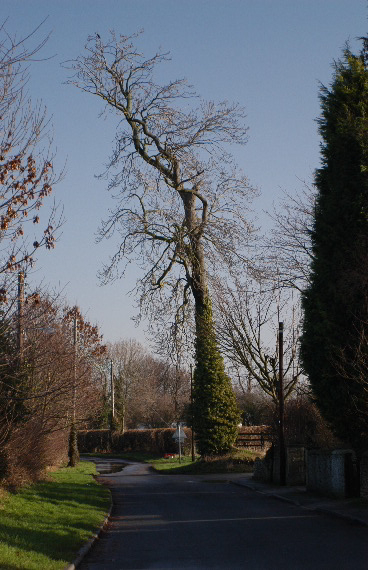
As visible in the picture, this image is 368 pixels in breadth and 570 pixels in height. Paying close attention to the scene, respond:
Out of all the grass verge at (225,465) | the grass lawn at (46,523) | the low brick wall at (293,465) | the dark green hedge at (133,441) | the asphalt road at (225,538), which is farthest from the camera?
the dark green hedge at (133,441)

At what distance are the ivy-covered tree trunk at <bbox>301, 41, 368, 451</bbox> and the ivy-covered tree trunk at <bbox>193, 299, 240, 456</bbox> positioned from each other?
17600 millimetres

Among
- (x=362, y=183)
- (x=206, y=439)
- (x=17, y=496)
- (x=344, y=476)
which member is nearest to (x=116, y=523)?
(x=17, y=496)

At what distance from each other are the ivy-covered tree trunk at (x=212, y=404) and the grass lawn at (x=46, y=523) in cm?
1610

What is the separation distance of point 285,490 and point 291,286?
34.9 ft

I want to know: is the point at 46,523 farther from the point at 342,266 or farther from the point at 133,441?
the point at 133,441

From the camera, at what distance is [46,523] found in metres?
14.8

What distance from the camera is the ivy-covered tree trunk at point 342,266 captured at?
19219 millimetres

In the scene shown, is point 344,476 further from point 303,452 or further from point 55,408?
point 55,408

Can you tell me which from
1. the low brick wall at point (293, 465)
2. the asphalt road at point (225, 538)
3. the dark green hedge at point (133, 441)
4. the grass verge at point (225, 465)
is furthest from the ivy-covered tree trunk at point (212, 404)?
the dark green hedge at point (133, 441)

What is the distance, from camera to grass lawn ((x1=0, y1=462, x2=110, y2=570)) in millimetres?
10586

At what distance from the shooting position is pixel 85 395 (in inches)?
1178

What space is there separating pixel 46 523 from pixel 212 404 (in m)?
25.5

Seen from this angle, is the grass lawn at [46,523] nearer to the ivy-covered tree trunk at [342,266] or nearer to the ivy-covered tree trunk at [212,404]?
the ivy-covered tree trunk at [342,266]

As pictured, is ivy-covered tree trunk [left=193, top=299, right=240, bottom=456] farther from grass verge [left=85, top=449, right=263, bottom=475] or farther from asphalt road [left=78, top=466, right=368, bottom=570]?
asphalt road [left=78, top=466, right=368, bottom=570]
